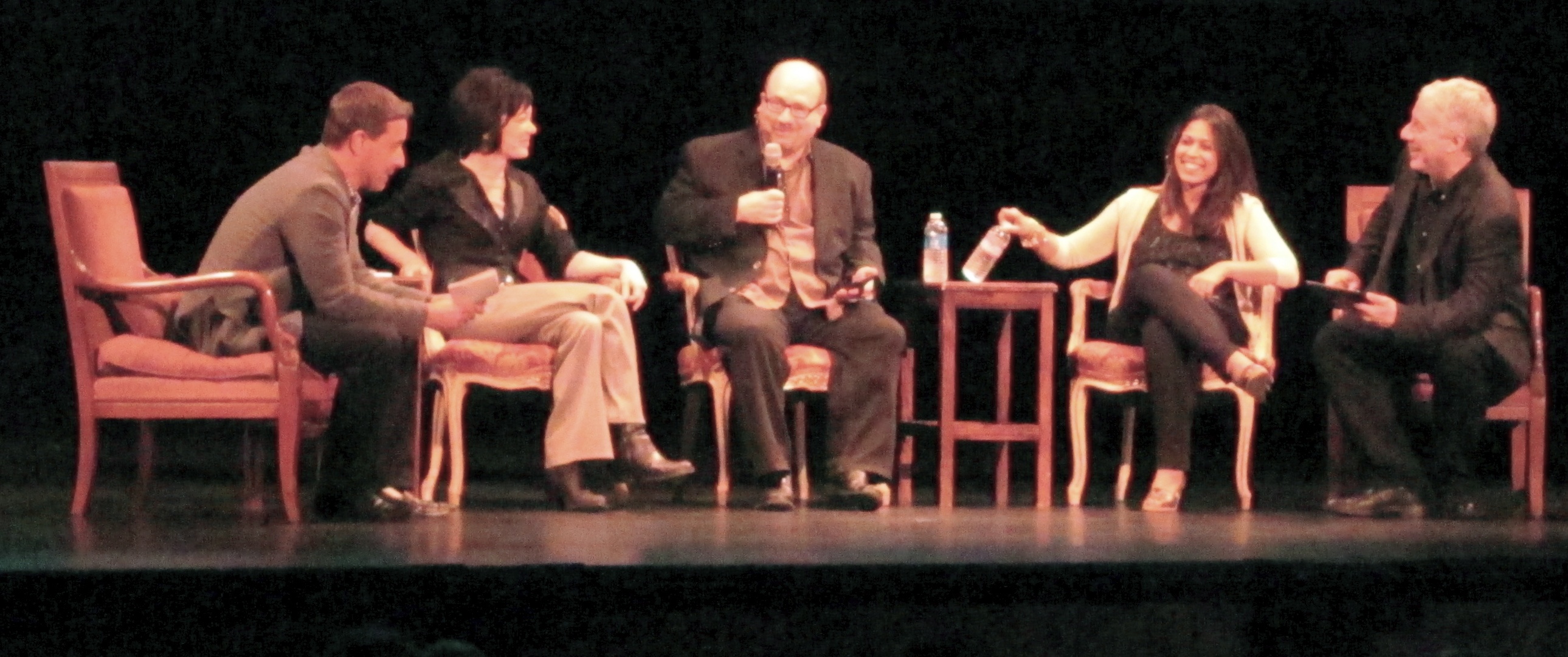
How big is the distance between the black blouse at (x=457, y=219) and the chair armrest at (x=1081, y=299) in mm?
1359

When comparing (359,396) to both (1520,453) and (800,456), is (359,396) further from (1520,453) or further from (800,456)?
(1520,453)

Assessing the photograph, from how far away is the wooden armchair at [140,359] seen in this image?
517cm

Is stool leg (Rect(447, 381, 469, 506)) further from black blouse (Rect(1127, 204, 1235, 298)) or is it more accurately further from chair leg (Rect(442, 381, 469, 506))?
black blouse (Rect(1127, 204, 1235, 298))

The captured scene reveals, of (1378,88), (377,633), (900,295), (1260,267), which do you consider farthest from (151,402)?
(1378,88)

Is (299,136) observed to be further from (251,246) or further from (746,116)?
(251,246)

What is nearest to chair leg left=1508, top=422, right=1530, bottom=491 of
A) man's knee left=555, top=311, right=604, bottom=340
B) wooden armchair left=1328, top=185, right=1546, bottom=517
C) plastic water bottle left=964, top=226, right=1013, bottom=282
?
wooden armchair left=1328, top=185, right=1546, bottom=517

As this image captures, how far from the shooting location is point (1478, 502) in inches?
226

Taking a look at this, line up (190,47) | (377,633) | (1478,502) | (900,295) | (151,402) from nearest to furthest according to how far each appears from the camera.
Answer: (377,633) → (151,402) → (1478,502) → (900,295) → (190,47)

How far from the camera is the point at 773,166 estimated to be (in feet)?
19.6

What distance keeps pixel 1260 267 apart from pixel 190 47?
3.09m

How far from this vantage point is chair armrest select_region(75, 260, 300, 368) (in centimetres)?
512

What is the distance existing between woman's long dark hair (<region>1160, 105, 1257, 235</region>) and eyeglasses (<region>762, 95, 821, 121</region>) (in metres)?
0.90

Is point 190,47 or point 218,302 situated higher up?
point 190,47

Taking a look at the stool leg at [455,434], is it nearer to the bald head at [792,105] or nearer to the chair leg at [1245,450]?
the bald head at [792,105]
